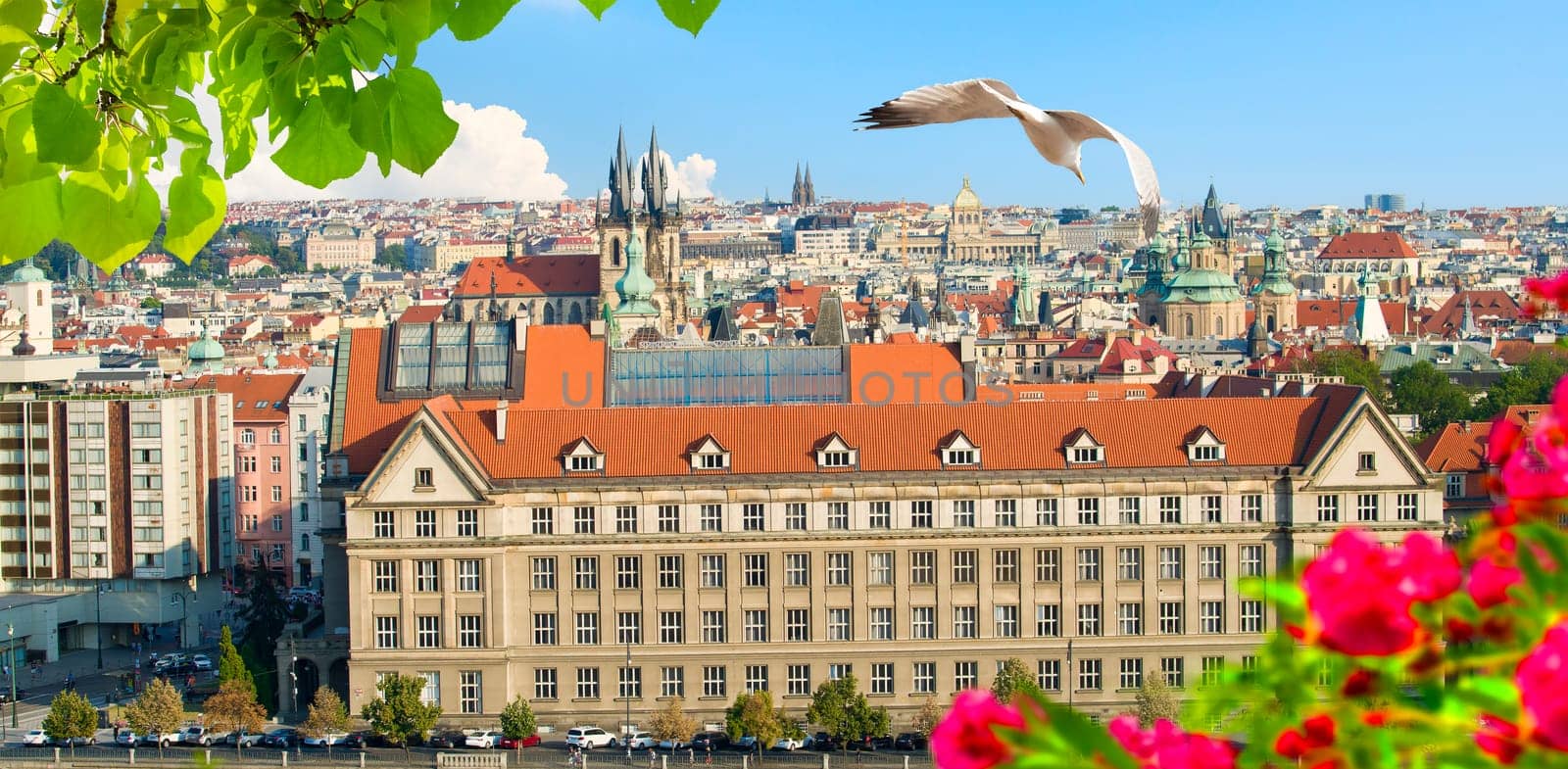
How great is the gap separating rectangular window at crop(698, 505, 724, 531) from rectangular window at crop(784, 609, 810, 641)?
2170 mm

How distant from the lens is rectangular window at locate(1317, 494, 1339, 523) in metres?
43.8

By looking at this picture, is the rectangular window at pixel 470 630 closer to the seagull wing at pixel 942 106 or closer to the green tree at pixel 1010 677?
the green tree at pixel 1010 677

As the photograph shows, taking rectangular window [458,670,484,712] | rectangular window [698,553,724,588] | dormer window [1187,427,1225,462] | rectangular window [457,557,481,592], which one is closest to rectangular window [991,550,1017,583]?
dormer window [1187,427,1225,462]

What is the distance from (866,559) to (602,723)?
19.8 feet

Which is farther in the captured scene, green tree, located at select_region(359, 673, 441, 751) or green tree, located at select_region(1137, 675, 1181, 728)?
green tree, located at select_region(359, 673, 441, 751)

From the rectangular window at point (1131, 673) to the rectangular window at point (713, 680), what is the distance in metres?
7.71

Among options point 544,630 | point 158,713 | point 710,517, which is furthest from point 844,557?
point 158,713

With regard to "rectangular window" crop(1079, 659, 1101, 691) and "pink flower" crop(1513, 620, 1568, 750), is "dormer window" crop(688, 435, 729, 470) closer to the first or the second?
"rectangular window" crop(1079, 659, 1101, 691)

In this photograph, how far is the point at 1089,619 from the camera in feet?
144

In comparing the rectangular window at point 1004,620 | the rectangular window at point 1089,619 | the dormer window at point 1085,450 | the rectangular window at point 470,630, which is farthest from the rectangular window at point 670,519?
the rectangular window at point 1089,619

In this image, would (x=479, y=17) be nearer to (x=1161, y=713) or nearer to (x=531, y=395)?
(x=1161, y=713)

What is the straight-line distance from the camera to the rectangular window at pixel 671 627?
4372cm

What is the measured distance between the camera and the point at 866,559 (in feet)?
144

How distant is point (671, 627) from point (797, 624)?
8.03 feet
